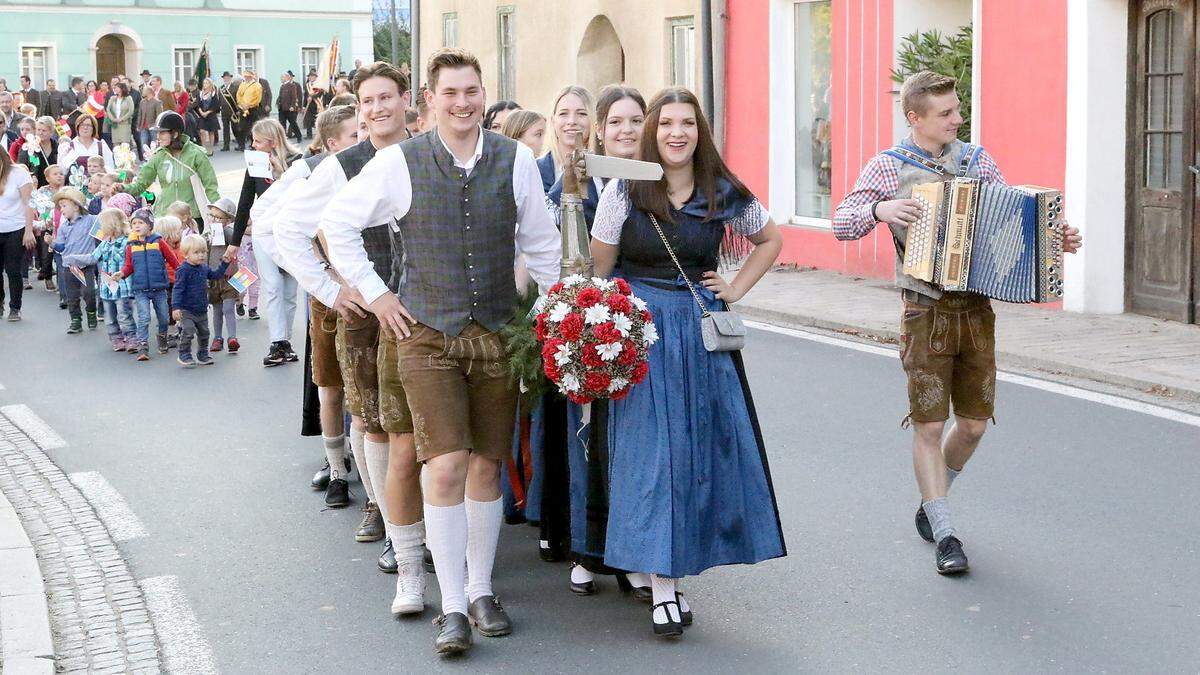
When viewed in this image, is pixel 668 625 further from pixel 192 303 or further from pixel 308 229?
pixel 192 303

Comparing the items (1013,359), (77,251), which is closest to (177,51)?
(77,251)

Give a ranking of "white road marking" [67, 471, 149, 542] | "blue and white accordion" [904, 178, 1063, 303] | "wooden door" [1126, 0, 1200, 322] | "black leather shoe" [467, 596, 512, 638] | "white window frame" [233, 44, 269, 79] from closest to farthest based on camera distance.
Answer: "black leather shoe" [467, 596, 512, 638]
"blue and white accordion" [904, 178, 1063, 303]
"white road marking" [67, 471, 149, 542]
"wooden door" [1126, 0, 1200, 322]
"white window frame" [233, 44, 269, 79]

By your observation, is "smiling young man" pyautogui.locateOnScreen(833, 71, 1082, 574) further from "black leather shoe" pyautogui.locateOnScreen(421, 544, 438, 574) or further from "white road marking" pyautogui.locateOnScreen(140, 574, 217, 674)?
"white road marking" pyautogui.locateOnScreen(140, 574, 217, 674)

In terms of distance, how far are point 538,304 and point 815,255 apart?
12.6 m

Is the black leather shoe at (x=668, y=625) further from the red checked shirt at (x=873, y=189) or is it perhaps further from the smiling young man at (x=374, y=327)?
the red checked shirt at (x=873, y=189)

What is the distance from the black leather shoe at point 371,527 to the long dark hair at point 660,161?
84.7 inches

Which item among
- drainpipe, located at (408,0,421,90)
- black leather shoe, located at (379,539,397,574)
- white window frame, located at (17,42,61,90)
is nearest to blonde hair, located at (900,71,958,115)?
black leather shoe, located at (379,539,397,574)

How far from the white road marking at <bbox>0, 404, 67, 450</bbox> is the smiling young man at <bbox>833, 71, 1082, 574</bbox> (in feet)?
17.0

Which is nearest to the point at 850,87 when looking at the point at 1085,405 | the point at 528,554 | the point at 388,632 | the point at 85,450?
the point at 1085,405

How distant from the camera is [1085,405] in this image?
9.73 m

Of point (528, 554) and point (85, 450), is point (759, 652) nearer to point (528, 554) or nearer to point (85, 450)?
point (528, 554)

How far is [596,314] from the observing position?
537 centimetres

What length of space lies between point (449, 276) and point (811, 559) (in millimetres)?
2087

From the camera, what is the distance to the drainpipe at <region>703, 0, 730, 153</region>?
64.4 ft
